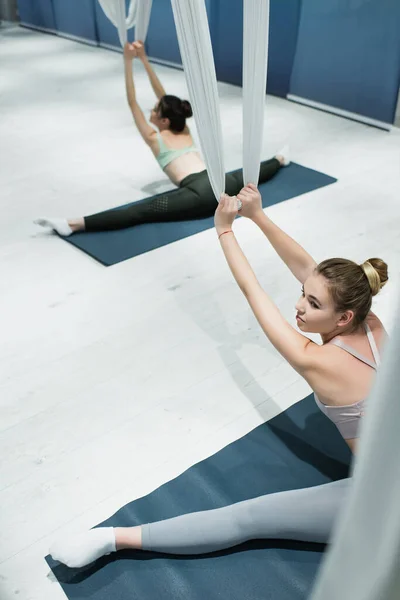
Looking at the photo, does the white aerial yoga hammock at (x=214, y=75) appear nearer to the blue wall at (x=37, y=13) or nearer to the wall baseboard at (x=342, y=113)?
the wall baseboard at (x=342, y=113)

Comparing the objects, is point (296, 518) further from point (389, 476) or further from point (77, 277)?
point (77, 277)

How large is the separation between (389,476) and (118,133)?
436 centimetres

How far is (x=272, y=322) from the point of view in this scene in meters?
1.55

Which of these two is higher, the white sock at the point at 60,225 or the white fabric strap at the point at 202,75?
the white fabric strap at the point at 202,75

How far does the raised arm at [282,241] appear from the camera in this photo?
1.87 metres

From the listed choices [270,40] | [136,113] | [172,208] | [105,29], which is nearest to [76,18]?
[105,29]

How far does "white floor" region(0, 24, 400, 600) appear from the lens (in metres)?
1.82

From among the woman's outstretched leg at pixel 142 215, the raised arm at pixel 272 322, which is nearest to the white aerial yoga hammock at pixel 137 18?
the woman's outstretched leg at pixel 142 215

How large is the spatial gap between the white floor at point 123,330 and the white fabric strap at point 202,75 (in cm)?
67

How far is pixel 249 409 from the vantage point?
2.09 meters

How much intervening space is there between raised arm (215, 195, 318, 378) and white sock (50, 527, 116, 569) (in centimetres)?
65

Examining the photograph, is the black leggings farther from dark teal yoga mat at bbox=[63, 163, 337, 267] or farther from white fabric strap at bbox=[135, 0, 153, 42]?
white fabric strap at bbox=[135, 0, 153, 42]

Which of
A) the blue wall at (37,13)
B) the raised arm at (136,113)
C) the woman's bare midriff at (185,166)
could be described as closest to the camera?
the raised arm at (136,113)

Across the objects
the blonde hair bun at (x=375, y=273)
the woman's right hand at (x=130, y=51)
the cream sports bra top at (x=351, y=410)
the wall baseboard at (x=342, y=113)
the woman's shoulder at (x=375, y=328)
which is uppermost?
the woman's right hand at (x=130, y=51)
